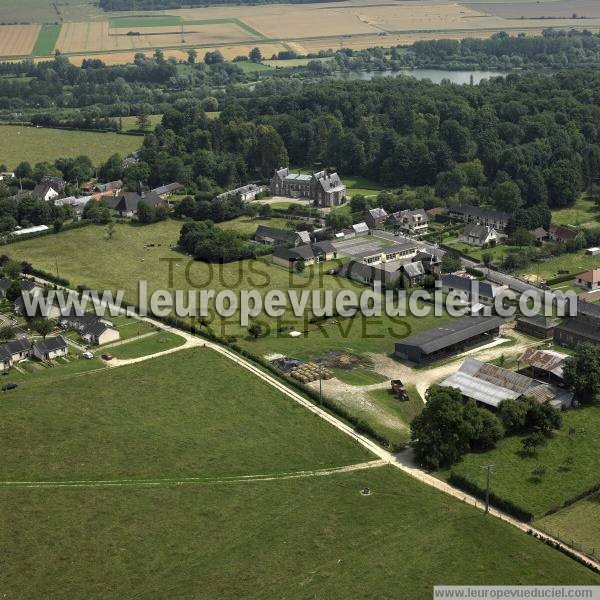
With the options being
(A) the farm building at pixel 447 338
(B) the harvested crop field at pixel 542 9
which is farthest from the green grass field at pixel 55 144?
(B) the harvested crop field at pixel 542 9

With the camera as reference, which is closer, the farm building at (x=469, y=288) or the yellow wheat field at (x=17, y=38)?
the farm building at (x=469, y=288)

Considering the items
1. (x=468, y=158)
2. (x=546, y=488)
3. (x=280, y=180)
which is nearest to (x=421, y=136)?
(x=468, y=158)

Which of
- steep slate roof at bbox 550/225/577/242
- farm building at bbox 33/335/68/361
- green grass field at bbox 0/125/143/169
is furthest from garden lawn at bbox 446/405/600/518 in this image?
green grass field at bbox 0/125/143/169

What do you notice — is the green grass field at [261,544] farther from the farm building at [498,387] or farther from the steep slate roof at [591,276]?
the steep slate roof at [591,276]

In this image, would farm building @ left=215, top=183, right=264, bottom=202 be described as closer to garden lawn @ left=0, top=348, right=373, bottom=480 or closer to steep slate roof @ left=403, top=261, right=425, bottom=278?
steep slate roof @ left=403, top=261, right=425, bottom=278

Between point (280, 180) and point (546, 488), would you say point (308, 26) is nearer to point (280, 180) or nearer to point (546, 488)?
point (280, 180)

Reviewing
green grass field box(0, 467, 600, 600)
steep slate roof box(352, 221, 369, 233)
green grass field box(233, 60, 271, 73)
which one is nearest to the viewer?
green grass field box(0, 467, 600, 600)
